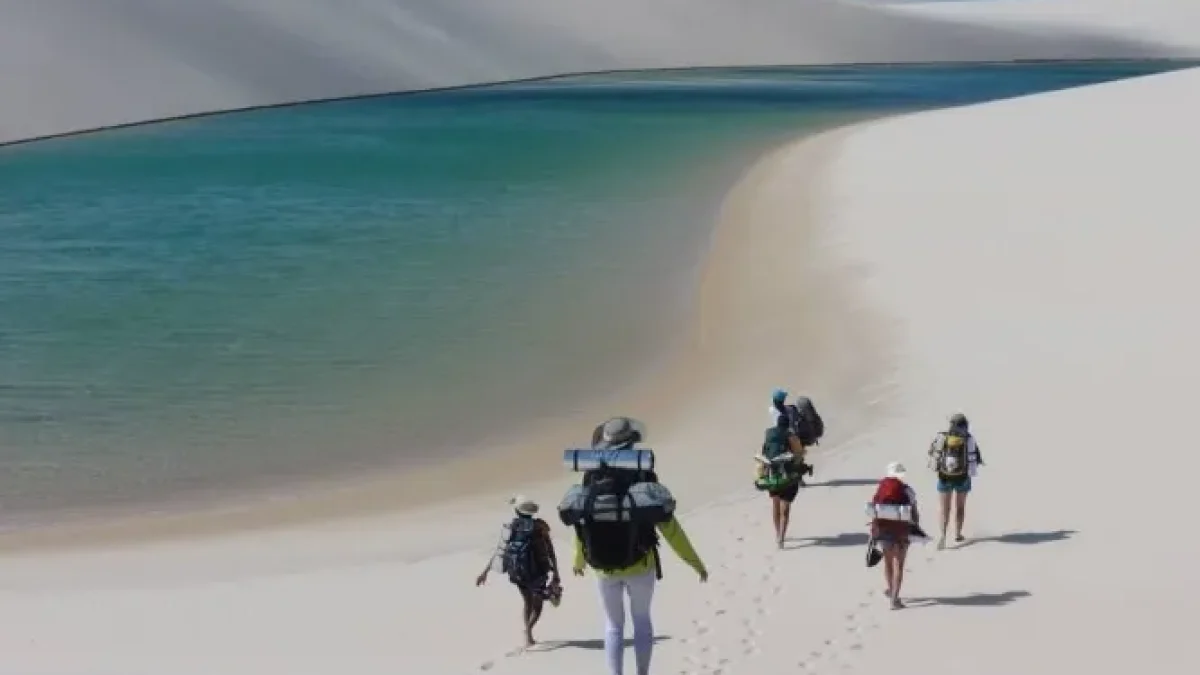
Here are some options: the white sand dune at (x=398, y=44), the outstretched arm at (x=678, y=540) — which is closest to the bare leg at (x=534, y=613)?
the outstretched arm at (x=678, y=540)

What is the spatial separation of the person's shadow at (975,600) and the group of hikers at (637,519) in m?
0.17

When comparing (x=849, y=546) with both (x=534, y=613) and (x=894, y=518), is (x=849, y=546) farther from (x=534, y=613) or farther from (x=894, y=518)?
(x=534, y=613)

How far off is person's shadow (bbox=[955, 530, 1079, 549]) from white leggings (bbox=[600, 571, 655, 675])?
11.1 ft

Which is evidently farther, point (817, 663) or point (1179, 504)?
point (1179, 504)

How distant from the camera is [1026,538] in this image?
10.0 meters

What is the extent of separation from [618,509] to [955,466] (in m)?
3.78

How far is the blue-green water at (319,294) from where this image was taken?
1511cm

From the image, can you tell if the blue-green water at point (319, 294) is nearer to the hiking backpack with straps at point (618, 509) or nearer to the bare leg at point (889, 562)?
the bare leg at point (889, 562)

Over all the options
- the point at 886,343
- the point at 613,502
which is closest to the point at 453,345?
the point at 886,343

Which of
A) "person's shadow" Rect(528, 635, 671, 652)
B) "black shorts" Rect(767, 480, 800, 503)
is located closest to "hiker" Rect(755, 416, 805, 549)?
"black shorts" Rect(767, 480, 800, 503)

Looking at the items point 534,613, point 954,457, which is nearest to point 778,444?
point 954,457

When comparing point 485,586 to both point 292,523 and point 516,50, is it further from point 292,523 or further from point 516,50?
point 516,50

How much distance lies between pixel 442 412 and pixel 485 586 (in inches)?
244

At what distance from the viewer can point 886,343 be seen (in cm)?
1664
